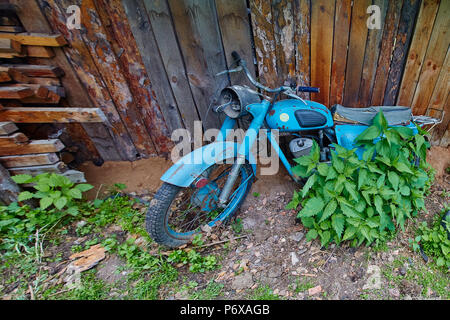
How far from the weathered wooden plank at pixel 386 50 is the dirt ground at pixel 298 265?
1.08 m

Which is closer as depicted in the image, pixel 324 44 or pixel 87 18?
pixel 87 18

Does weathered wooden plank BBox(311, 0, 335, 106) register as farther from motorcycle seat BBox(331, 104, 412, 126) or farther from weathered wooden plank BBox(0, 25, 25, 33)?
weathered wooden plank BBox(0, 25, 25, 33)

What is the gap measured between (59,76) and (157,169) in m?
1.27

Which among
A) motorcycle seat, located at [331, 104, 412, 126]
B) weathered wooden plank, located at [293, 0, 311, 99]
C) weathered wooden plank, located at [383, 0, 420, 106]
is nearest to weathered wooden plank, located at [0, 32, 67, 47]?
weathered wooden plank, located at [293, 0, 311, 99]

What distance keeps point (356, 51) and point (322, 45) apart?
31 centimetres

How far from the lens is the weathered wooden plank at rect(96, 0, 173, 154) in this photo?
72.2 inches

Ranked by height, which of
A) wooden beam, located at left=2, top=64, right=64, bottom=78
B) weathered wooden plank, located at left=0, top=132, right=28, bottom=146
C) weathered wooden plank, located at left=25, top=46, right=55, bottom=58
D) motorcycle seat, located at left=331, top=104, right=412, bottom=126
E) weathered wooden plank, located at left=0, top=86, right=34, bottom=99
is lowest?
motorcycle seat, located at left=331, top=104, right=412, bottom=126

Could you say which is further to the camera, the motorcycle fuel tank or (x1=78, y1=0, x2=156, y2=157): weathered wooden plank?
(x1=78, y1=0, x2=156, y2=157): weathered wooden plank

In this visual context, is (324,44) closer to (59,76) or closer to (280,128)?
(280,128)

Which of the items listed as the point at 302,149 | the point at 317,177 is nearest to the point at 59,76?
the point at 302,149

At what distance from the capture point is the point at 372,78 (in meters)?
2.07

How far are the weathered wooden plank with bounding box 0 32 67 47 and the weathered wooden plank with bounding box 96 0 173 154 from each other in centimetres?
42

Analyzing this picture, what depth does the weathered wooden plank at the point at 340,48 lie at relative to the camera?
1.80 metres

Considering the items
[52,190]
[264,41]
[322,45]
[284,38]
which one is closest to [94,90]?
[52,190]
